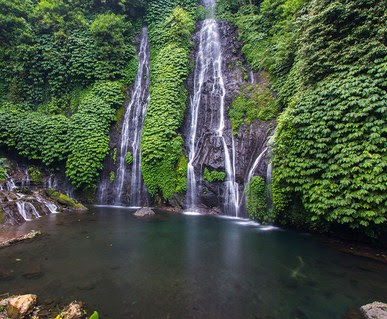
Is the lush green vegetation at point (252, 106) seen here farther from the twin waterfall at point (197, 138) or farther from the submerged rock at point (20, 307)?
the submerged rock at point (20, 307)

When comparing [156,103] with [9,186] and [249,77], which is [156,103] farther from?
[9,186]

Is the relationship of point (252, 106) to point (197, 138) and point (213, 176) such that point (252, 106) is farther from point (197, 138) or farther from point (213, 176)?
point (213, 176)

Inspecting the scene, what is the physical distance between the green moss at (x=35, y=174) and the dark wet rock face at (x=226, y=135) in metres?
8.56

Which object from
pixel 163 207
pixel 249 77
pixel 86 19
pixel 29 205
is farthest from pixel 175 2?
pixel 29 205

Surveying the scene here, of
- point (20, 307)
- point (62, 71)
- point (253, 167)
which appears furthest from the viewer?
point (62, 71)

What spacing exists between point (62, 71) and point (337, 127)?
16210 mm

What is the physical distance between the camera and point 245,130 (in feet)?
38.6

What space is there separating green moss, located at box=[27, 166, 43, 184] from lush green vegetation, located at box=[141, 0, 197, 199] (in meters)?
6.10

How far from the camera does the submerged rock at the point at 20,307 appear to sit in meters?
3.43

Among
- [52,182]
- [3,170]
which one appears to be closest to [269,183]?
[52,182]

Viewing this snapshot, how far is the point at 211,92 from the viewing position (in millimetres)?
14188

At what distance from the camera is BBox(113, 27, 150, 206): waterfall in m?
13.2

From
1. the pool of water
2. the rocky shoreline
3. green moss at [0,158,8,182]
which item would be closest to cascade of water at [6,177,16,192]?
green moss at [0,158,8,182]

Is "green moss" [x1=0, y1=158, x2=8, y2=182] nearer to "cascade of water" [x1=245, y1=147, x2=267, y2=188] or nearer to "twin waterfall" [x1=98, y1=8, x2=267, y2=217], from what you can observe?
"twin waterfall" [x1=98, y1=8, x2=267, y2=217]
